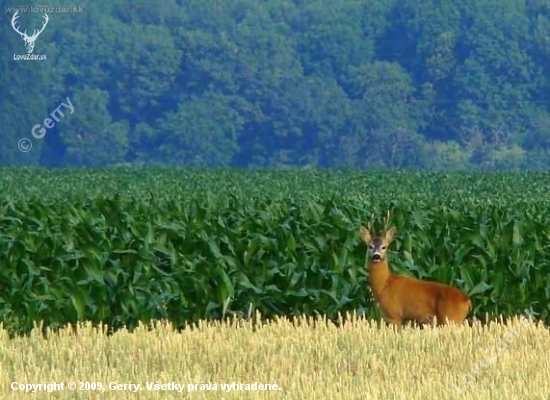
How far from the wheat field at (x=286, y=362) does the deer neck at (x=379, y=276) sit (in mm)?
278

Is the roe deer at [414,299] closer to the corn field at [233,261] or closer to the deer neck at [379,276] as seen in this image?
the deer neck at [379,276]

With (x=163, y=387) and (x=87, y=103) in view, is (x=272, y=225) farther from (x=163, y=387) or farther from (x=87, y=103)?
(x=87, y=103)

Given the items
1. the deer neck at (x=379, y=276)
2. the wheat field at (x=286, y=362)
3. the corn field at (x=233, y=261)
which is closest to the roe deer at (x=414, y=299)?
the deer neck at (x=379, y=276)

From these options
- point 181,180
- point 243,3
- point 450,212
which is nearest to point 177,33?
point 243,3

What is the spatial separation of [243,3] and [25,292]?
327 feet

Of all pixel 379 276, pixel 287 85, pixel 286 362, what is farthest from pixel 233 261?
pixel 287 85

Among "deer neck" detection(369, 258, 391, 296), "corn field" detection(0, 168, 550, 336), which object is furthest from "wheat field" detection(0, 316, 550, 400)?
"corn field" detection(0, 168, 550, 336)

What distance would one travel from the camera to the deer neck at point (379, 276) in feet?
37.4

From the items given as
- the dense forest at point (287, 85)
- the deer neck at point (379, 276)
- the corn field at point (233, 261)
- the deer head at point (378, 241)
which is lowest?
the deer neck at point (379, 276)

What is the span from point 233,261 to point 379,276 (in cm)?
244

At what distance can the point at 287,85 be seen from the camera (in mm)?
98938

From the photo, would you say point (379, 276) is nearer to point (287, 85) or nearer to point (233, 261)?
point (233, 261)

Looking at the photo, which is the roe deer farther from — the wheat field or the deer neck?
the wheat field

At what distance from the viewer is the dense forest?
92938mm
